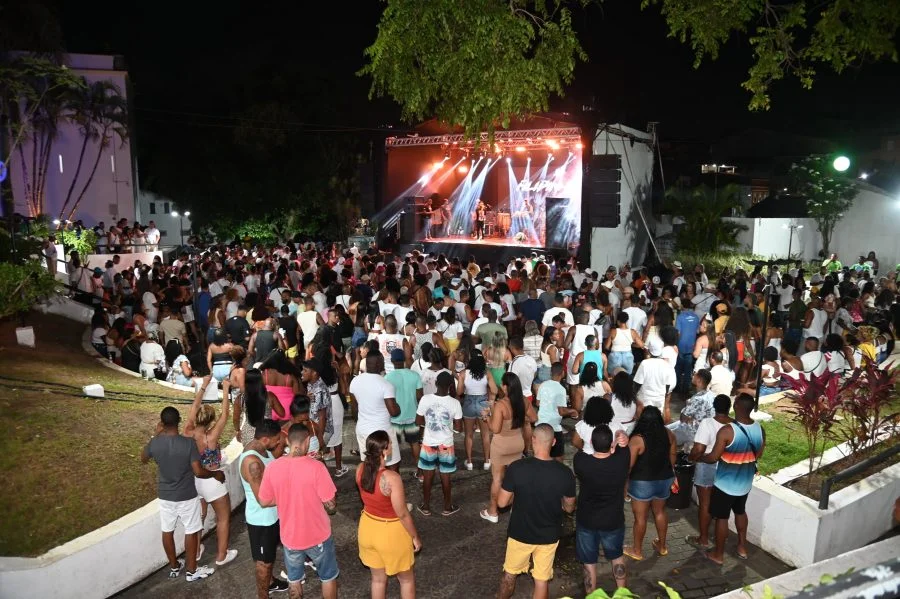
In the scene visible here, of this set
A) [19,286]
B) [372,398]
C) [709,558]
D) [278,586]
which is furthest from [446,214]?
[278,586]

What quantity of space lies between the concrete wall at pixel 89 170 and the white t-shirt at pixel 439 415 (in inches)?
980

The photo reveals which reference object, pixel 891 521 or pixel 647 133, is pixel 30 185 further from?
pixel 891 521

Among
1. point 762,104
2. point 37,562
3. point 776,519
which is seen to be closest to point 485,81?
point 762,104

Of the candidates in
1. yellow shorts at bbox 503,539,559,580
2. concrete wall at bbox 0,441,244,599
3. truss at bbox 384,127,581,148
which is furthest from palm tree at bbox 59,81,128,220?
yellow shorts at bbox 503,539,559,580

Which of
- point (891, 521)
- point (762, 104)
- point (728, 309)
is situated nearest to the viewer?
point (891, 521)

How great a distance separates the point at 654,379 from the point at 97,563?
16.9 feet

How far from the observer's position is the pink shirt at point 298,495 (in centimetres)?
406

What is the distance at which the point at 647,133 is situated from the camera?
2077cm

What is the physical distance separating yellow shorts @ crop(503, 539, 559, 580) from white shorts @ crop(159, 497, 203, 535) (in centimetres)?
239

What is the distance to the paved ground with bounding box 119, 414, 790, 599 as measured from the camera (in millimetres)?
4871

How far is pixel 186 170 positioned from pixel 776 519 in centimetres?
3168

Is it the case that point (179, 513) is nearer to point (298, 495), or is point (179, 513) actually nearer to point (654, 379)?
point (298, 495)

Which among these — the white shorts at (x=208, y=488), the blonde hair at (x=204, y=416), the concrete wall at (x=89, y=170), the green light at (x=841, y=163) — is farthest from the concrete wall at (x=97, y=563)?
the concrete wall at (x=89, y=170)

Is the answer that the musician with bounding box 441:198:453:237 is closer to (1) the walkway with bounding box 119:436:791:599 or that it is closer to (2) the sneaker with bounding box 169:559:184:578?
(1) the walkway with bounding box 119:436:791:599
